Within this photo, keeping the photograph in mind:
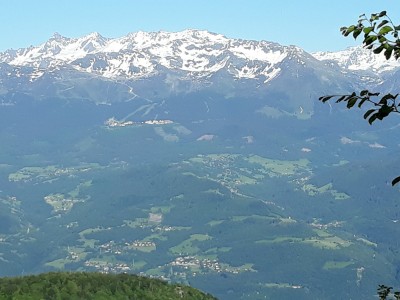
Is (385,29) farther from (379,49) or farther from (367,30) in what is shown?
(367,30)

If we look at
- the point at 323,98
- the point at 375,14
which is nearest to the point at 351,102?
the point at 323,98

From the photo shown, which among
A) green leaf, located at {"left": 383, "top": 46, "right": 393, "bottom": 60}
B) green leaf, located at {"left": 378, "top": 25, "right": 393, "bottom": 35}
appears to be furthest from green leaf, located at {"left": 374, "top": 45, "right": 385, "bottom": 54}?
green leaf, located at {"left": 378, "top": 25, "right": 393, "bottom": 35}

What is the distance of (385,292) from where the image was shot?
26844mm

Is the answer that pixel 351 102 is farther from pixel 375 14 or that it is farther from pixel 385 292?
pixel 385 292

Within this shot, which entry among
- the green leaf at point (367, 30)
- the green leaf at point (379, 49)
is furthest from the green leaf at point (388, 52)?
the green leaf at point (367, 30)

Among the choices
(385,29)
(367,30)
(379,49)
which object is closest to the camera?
(385,29)

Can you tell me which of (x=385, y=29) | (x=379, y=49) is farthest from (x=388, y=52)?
(x=385, y=29)

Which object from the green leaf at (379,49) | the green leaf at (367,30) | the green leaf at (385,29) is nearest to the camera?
the green leaf at (385,29)

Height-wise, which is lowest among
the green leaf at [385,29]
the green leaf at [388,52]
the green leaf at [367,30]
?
the green leaf at [388,52]

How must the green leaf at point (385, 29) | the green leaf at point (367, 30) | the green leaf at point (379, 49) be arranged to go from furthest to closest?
the green leaf at point (367, 30) → the green leaf at point (379, 49) → the green leaf at point (385, 29)

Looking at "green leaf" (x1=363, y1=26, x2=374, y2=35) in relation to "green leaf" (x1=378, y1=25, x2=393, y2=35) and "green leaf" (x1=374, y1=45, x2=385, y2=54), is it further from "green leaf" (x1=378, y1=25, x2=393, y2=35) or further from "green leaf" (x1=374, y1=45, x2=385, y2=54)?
"green leaf" (x1=374, y1=45, x2=385, y2=54)

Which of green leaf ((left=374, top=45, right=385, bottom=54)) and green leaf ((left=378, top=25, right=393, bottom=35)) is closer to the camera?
green leaf ((left=378, top=25, right=393, bottom=35))

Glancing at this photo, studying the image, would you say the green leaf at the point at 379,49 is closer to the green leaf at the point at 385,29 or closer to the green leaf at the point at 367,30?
the green leaf at the point at 385,29

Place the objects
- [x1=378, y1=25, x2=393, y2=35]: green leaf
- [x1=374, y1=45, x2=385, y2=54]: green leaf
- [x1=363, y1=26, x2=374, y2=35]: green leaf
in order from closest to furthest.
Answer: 1. [x1=378, y1=25, x2=393, y2=35]: green leaf
2. [x1=374, y1=45, x2=385, y2=54]: green leaf
3. [x1=363, y1=26, x2=374, y2=35]: green leaf
